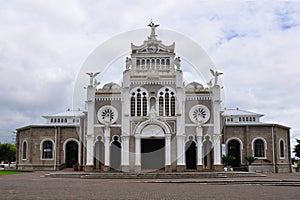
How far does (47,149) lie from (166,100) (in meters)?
20.3

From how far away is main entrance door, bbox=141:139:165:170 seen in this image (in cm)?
4802

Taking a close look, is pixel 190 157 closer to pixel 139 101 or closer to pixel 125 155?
pixel 125 155

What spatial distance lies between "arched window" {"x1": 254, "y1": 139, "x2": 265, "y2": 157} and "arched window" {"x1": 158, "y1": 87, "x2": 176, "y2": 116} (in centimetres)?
1444

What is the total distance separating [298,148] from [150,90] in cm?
2491

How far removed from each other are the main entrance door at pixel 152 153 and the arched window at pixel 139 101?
144 inches

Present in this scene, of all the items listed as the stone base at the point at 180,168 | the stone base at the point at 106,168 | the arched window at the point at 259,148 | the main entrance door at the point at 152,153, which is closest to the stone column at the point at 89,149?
the stone base at the point at 106,168

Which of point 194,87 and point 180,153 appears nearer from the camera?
point 180,153

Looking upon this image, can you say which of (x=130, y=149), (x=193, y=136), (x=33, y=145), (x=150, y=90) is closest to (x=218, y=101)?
(x=193, y=136)

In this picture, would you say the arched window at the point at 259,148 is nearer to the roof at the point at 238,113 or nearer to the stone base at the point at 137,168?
the roof at the point at 238,113

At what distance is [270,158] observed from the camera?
53.0 meters

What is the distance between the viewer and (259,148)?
53.9 meters

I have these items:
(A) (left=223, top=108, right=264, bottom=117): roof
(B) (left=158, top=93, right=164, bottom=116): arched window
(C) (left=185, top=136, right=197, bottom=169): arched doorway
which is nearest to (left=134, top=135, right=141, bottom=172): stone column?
(B) (left=158, top=93, right=164, bottom=116): arched window

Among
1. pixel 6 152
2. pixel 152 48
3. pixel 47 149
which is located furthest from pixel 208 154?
pixel 6 152

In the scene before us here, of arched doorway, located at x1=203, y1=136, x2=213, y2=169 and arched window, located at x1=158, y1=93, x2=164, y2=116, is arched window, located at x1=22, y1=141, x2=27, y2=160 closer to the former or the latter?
arched window, located at x1=158, y1=93, x2=164, y2=116
